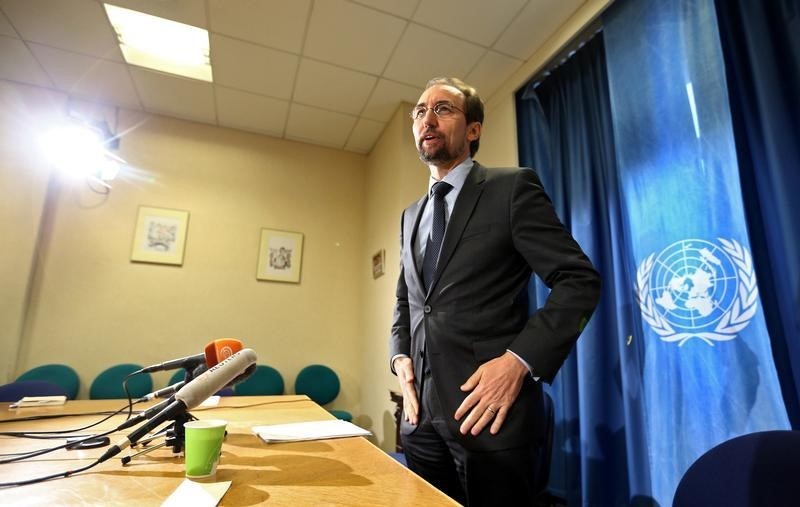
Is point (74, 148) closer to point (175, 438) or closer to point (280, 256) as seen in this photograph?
point (280, 256)

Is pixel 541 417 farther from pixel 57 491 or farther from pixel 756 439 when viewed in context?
pixel 57 491

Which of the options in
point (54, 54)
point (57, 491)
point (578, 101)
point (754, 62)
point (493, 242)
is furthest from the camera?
point (54, 54)

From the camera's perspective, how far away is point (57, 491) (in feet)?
2.06

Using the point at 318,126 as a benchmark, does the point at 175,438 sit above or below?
below

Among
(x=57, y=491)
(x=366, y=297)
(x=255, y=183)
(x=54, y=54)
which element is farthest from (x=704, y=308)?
(x=54, y=54)

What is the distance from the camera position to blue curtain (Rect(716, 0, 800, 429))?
3.92 ft

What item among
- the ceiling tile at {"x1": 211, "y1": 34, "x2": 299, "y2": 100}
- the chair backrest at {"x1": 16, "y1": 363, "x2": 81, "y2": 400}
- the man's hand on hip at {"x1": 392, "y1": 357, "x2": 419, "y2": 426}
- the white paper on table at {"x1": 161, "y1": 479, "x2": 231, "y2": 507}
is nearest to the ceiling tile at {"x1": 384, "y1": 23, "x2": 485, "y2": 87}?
the ceiling tile at {"x1": 211, "y1": 34, "x2": 299, "y2": 100}

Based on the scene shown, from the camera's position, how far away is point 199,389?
0.85 metres

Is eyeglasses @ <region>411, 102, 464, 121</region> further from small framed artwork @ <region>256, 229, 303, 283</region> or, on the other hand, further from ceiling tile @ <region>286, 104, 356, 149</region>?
small framed artwork @ <region>256, 229, 303, 283</region>

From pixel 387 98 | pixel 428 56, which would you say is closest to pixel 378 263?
pixel 387 98

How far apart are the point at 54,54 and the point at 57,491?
10.6 ft

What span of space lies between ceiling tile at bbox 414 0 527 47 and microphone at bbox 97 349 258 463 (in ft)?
Answer: 7.01

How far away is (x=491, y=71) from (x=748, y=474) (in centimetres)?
255

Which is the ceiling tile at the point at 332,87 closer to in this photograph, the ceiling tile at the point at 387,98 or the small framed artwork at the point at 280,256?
the ceiling tile at the point at 387,98
